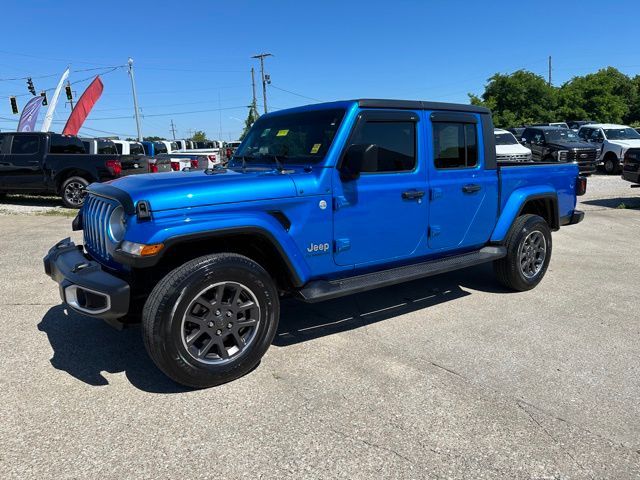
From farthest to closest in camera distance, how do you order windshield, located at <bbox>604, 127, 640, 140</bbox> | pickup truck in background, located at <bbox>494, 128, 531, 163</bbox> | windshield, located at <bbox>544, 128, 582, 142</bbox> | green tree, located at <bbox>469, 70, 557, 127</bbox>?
green tree, located at <bbox>469, 70, 557, 127</bbox> → windshield, located at <bbox>604, 127, 640, 140</bbox> → windshield, located at <bbox>544, 128, 582, 142</bbox> → pickup truck in background, located at <bbox>494, 128, 531, 163</bbox>

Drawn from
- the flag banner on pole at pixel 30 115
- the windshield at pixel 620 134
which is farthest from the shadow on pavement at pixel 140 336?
the flag banner on pole at pixel 30 115

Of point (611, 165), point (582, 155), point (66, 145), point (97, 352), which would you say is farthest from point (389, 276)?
point (611, 165)

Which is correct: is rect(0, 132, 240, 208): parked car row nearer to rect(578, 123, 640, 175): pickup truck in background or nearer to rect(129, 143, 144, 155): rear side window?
rect(129, 143, 144, 155): rear side window

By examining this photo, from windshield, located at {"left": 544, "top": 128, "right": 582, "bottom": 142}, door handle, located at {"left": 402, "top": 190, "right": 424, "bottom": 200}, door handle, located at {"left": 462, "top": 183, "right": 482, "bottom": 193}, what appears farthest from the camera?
windshield, located at {"left": 544, "top": 128, "right": 582, "bottom": 142}

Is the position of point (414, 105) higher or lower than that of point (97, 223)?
higher

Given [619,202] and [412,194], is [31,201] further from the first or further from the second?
[619,202]

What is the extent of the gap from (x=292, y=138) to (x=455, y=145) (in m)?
1.57

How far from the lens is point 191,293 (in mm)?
3107

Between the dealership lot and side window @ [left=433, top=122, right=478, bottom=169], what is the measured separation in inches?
56.0

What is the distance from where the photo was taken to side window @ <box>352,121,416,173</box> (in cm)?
399

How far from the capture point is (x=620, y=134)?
20719 millimetres

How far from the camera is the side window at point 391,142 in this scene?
3.99 m

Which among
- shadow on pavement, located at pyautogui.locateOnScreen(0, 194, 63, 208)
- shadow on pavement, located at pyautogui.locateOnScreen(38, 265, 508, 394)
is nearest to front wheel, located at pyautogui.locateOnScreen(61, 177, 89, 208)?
shadow on pavement, located at pyautogui.locateOnScreen(0, 194, 63, 208)

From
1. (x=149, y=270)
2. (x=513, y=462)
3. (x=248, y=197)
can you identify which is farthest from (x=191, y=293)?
(x=513, y=462)
